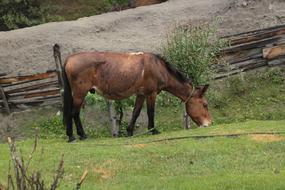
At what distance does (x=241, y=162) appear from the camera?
13078mm

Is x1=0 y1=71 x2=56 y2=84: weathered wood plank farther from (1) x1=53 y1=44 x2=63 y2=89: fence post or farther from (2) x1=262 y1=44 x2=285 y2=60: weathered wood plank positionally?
(2) x1=262 y1=44 x2=285 y2=60: weathered wood plank

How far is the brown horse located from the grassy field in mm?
1842

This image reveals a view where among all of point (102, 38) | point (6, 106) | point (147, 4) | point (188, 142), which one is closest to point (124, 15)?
point (102, 38)

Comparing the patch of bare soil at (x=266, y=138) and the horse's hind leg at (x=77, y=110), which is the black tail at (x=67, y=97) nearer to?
the horse's hind leg at (x=77, y=110)

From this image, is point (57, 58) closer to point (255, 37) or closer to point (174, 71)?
point (174, 71)

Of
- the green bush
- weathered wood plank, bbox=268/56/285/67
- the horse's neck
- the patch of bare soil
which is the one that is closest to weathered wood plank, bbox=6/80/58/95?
the green bush

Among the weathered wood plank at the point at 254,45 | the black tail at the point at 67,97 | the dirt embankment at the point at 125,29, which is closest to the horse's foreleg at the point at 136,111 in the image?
the black tail at the point at 67,97

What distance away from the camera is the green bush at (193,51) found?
64.2 feet

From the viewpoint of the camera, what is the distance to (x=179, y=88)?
60.1ft

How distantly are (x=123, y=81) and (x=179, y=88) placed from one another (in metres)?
1.57

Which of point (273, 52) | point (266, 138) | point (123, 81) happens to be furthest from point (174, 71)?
point (273, 52)

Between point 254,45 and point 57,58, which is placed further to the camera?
point 254,45

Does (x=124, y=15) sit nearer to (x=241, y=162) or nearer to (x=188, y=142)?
Answer: (x=188, y=142)

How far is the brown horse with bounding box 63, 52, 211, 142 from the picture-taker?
17312 millimetres
